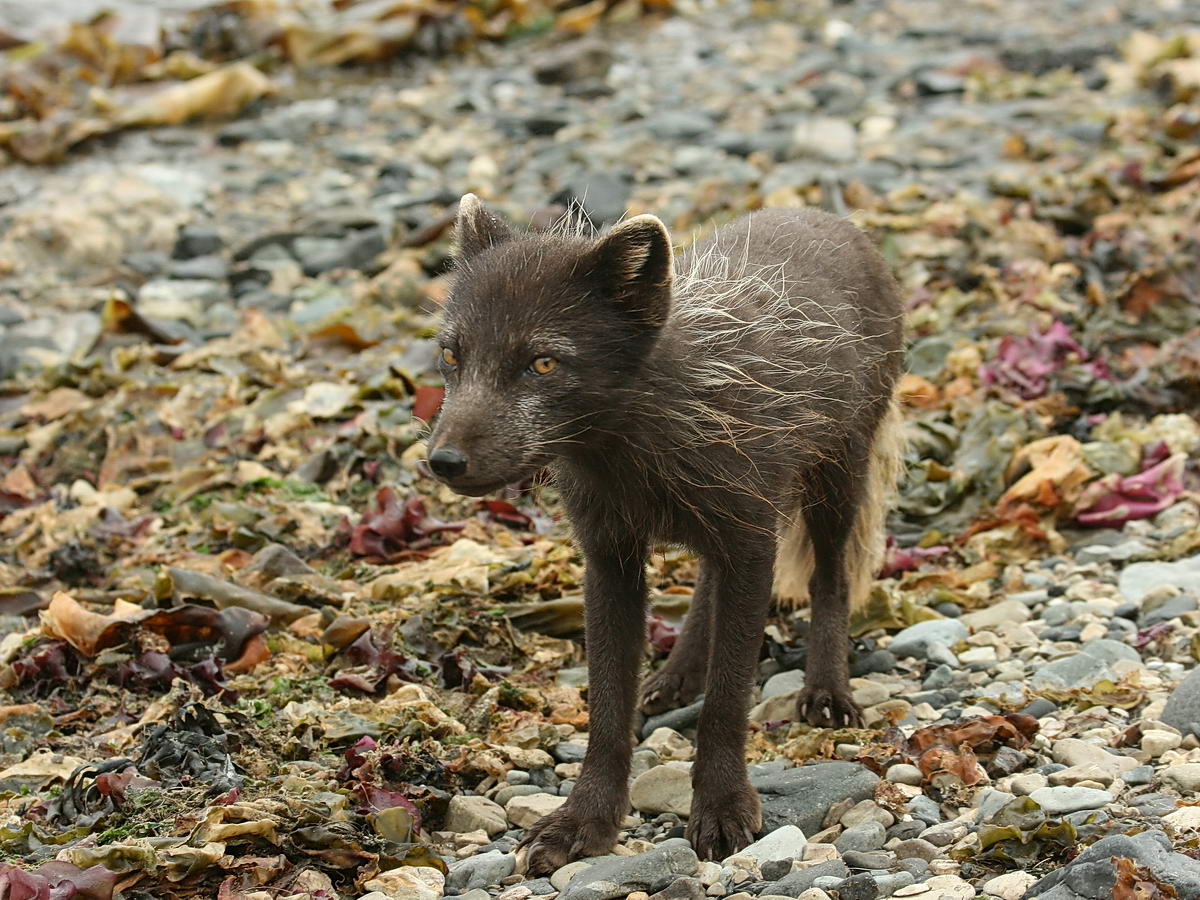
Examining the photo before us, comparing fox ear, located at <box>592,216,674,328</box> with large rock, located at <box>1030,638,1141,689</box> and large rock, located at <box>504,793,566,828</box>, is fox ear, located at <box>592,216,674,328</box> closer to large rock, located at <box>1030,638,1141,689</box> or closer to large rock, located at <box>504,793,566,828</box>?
large rock, located at <box>504,793,566,828</box>

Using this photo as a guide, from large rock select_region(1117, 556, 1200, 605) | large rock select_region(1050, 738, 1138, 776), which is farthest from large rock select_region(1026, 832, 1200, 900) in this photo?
large rock select_region(1117, 556, 1200, 605)

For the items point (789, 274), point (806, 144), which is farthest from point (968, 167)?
point (789, 274)

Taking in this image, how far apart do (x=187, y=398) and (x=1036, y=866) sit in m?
6.87

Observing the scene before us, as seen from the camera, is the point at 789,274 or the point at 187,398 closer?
the point at 789,274

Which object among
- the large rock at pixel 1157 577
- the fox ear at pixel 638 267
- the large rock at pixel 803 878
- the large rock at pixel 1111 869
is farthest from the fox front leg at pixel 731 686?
the large rock at pixel 1157 577

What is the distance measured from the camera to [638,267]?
188 inches

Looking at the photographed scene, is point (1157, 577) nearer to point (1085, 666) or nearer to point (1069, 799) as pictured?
point (1085, 666)

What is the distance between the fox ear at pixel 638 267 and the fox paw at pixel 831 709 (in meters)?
2.01

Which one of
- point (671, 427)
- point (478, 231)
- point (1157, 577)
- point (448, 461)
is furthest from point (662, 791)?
point (1157, 577)

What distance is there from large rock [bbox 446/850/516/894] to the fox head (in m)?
1.36

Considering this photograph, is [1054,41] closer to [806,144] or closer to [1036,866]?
[806,144]

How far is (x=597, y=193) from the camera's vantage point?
12.9 metres

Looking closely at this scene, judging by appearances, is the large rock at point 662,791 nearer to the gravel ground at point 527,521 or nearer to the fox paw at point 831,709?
the gravel ground at point 527,521

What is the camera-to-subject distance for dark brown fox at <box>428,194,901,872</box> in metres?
4.71
